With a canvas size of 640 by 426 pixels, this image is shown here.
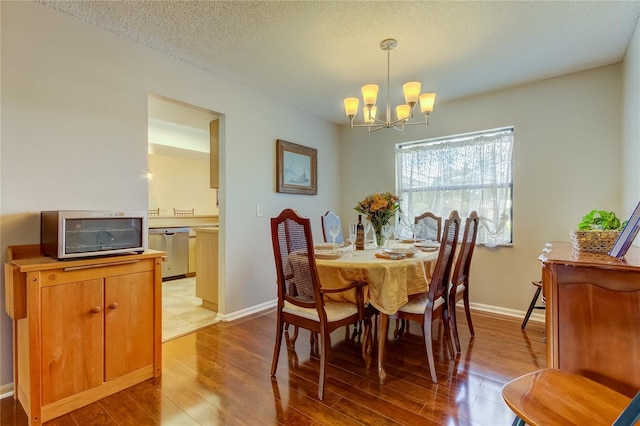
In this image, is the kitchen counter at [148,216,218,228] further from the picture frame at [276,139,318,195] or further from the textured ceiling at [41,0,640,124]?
the textured ceiling at [41,0,640,124]

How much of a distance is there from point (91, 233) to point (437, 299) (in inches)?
86.8

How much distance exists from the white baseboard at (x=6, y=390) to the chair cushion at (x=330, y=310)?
1.64 metres

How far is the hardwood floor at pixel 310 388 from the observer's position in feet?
5.30

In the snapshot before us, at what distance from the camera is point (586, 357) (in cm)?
121

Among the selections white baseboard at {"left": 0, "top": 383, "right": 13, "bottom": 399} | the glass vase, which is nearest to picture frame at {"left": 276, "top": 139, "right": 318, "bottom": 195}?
the glass vase

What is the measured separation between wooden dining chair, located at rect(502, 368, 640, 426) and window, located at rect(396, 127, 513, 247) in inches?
94.2

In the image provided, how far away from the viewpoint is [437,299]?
2.13 meters

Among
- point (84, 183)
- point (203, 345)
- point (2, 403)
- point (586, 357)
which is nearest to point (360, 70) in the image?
point (84, 183)

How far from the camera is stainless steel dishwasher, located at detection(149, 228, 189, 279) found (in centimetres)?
471

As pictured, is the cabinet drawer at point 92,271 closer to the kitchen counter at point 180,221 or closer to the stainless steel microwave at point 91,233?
the stainless steel microwave at point 91,233

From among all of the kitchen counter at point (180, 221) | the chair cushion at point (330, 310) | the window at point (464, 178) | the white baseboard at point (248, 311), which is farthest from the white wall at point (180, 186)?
the chair cushion at point (330, 310)

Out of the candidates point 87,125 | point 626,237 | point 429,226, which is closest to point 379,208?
point 429,226

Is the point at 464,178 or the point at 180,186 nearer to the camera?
the point at 464,178

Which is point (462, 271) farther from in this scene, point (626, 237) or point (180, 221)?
point (180, 221)
